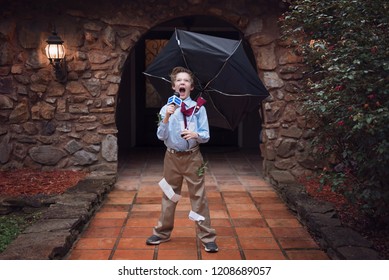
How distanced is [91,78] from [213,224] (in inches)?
111

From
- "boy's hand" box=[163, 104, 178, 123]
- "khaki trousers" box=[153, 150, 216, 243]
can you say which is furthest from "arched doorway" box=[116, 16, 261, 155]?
"boy's hand" box=[163, 104, 178, 123]

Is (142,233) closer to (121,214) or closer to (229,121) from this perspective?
(121,214)

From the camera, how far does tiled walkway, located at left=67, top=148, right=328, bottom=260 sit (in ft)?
12.5

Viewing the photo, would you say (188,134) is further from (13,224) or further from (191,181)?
(13,224)

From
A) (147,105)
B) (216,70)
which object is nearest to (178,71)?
(216,70)

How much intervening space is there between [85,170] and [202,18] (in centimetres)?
388

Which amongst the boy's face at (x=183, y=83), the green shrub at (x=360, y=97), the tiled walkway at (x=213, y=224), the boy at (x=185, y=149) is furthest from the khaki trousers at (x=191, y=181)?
the green shrub at (x=360, y=97)

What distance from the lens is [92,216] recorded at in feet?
15.6

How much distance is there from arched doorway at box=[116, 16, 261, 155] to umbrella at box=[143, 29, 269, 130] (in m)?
5.23

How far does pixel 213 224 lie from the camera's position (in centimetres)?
457

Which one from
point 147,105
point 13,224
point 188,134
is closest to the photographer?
point 188,134

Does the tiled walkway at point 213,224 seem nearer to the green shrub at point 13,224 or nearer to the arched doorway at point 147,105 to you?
the green shrub at point 13,224

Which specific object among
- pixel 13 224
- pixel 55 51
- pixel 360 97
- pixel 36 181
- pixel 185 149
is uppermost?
pixel 55 51
